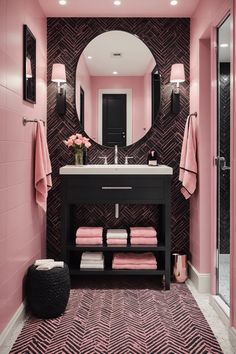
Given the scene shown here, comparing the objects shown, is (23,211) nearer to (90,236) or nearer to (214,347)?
(90,236)

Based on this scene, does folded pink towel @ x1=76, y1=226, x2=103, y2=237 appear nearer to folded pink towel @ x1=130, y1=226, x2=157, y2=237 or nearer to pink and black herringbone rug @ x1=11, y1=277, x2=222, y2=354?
folded pink towel @ x1=130, y1=226, x2=157, y2=237

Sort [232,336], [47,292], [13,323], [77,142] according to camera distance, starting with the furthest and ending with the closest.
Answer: [77,142] → [47,292] → [13,323] → [232,336]

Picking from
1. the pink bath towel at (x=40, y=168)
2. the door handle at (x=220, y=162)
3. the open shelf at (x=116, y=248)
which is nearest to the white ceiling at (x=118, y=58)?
the pink bath towel at (x=40, y=168)

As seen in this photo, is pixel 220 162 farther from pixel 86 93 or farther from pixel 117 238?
pixel 86 93

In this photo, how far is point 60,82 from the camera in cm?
425

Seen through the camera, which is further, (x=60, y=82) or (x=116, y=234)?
(x=60, y=82)

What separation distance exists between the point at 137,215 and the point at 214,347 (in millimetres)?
1815

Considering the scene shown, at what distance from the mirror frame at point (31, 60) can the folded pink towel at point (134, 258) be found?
5.09ft

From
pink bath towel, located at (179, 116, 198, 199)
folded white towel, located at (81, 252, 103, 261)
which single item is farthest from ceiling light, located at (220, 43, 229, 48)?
folded white towel, located at (81, 252, 103, 261)

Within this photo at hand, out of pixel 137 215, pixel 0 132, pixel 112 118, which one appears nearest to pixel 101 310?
pixel 137 215

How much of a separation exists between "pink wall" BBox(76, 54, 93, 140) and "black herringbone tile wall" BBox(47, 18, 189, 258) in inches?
1.9

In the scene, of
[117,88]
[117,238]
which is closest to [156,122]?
[117,88]

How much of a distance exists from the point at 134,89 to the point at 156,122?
384 millimetres

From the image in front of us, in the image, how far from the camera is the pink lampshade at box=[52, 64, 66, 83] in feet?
13.4
